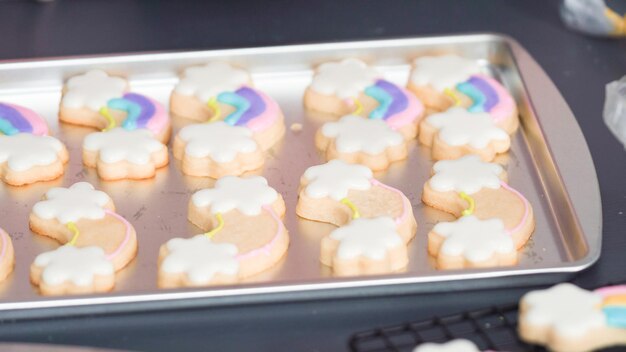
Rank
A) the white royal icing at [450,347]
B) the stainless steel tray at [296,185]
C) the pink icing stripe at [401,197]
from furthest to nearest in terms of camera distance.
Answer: the pink icing stripe at [401,197], the stainless steel tray at [296,185], the white royal icing at [450,347]

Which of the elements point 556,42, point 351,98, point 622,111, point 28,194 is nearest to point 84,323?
point 28,194

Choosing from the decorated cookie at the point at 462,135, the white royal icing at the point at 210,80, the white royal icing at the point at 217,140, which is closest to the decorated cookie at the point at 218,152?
the white royal icing at the point at 217,140

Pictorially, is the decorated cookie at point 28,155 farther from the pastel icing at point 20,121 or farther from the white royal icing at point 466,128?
the white royal icing at point 466,128

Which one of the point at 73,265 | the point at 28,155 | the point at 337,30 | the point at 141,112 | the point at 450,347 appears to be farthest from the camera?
the point at 337,30

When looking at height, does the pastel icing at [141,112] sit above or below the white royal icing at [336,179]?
below

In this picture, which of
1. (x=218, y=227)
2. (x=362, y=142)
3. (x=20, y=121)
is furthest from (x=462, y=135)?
(x=20, y=121)

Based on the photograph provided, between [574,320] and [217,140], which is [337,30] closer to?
[217,140]
